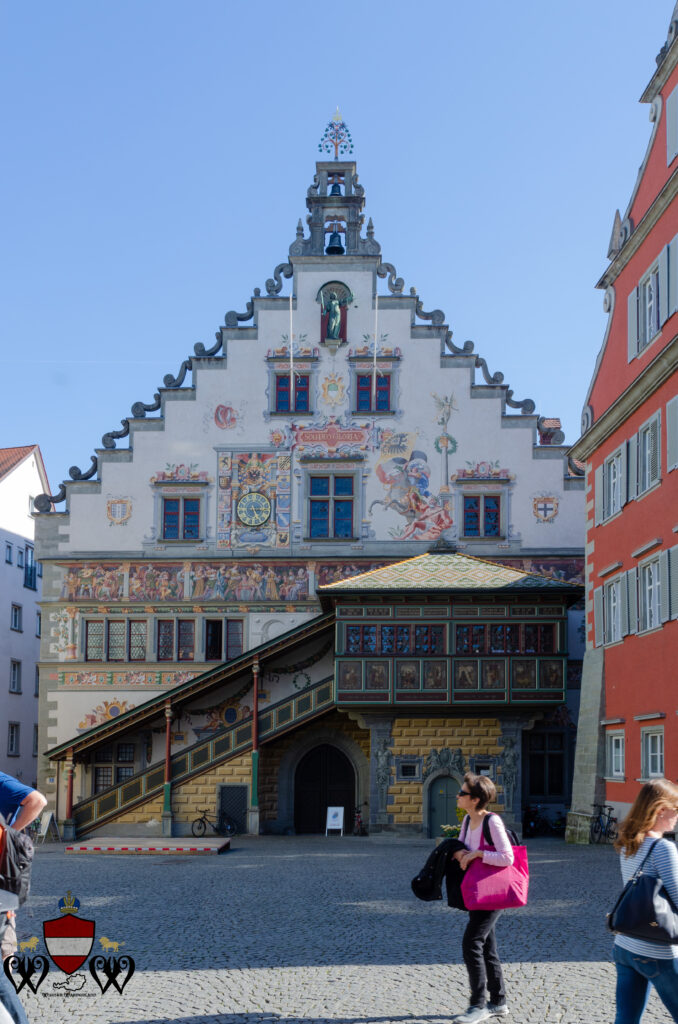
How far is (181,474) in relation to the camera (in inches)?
1315

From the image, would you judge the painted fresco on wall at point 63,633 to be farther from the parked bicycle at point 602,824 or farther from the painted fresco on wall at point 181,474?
the parked bicycle at point 602,824

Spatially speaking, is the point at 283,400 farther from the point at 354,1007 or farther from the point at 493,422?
the point at 354,1007

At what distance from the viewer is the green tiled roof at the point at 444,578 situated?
1108 inches

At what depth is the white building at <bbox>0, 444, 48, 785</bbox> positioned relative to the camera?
135 feet

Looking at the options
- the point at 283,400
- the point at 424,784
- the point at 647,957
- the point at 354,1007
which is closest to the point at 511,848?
the point at 354,1007

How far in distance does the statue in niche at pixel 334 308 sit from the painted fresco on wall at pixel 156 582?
7354 mm

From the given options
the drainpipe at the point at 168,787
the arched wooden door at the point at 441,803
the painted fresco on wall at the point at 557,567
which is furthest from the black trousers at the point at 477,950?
the painted fresco on wall at the point at 557,567

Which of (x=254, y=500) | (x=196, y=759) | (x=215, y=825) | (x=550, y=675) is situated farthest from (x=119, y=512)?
(x=550, y=675)

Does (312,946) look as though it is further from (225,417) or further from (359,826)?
(225,417)

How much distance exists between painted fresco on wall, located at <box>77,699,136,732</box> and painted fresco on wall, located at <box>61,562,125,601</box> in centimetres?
270

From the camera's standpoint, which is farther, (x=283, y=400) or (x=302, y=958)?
(x=283, y=400)

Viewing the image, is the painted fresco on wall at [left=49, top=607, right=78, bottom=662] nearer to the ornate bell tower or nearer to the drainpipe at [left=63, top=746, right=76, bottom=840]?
the drainpipe at [left=63, top=746, right=76, bottom=840]

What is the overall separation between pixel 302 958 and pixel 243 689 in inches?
840

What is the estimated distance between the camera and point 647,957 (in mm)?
6188
